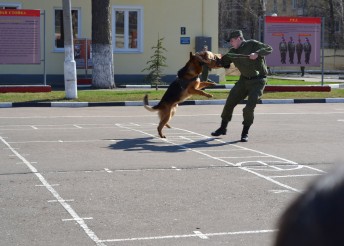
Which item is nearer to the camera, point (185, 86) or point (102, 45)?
point (185, 86)

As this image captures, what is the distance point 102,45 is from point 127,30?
5.12m

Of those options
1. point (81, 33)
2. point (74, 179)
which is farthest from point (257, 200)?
point (81, 33)

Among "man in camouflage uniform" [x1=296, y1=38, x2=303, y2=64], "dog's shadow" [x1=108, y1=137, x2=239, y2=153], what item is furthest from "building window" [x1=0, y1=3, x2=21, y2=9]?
"dog's shadow" [x1=108, y1=137, x2=239, y2=153]

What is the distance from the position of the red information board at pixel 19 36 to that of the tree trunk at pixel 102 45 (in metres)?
1.99

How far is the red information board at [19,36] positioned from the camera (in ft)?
78.1

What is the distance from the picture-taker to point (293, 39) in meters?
26.1

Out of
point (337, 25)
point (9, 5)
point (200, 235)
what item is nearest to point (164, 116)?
point (200, 235)

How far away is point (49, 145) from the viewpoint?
12078mm

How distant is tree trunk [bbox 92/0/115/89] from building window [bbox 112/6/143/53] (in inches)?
163

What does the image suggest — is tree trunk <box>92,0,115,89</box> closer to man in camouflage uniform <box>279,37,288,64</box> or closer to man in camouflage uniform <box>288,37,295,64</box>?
man in camouflage uniform <box>279,37,288,64</box>

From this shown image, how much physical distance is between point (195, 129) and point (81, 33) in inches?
601

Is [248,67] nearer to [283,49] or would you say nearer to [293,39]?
[293,39]

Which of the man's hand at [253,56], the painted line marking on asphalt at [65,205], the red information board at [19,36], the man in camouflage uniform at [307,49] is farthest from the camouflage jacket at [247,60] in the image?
the man in camouflage uniform at [307,49]

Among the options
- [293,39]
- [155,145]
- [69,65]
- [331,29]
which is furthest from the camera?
[331,29]
